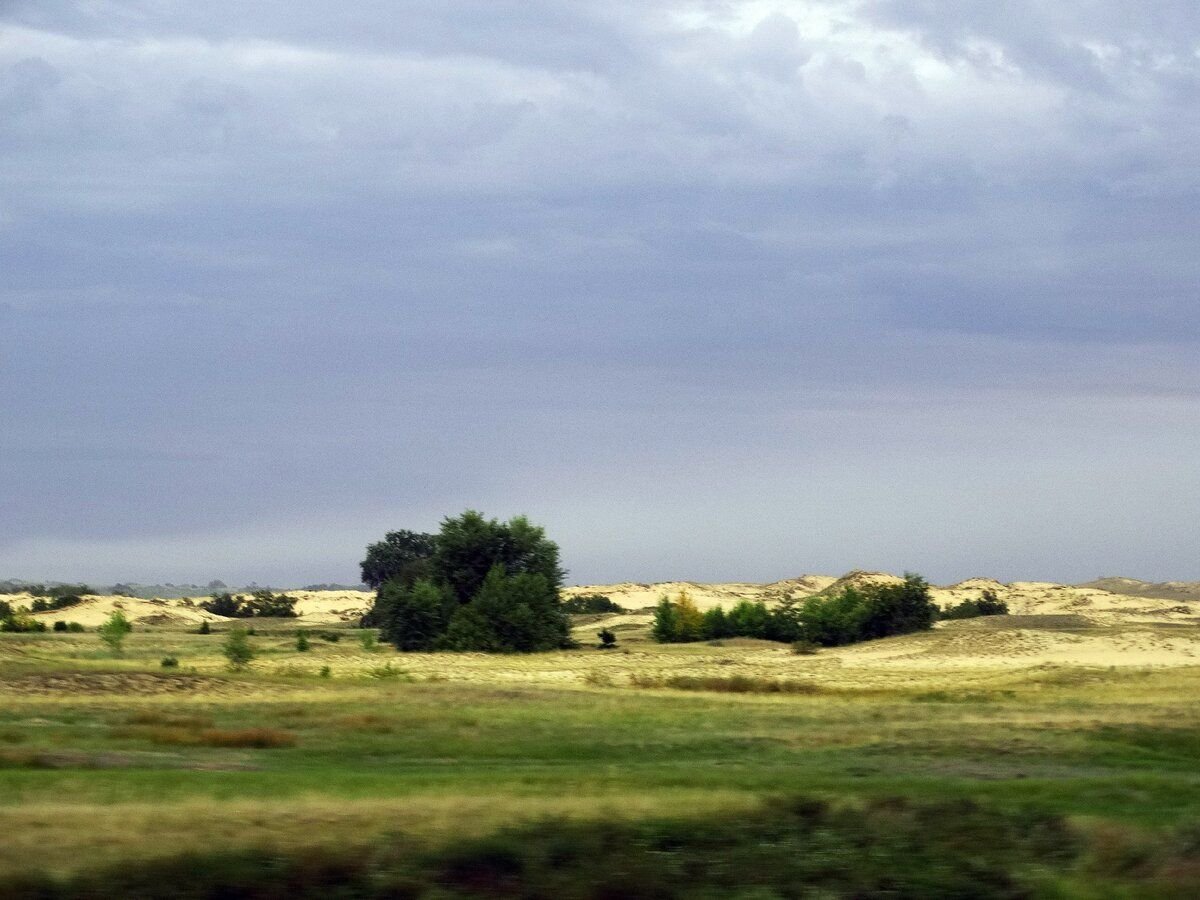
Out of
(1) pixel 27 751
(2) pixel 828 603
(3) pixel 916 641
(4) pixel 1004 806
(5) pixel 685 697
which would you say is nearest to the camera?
(4) pixel 1004 806

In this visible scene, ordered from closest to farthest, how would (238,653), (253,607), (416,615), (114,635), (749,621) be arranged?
(238,653)
(114,635)
(416,615)
(749,621)
(253,607)

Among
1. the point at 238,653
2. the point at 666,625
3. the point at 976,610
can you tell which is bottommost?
the point at 238,653

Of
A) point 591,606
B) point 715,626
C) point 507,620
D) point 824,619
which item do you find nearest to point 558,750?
point 507,620

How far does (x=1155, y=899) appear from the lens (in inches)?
571

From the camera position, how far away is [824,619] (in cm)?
8062

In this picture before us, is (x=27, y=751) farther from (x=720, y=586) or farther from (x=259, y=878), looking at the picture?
(x=720, y=586)

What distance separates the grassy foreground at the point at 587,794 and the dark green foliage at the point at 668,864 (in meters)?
0.03

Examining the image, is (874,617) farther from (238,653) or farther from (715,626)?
(238,653)

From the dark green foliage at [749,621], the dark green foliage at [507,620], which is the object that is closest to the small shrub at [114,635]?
the dark green foliage at [507,620]

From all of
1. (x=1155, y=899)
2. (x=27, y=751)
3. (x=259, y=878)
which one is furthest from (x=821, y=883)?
(x=27, y=751)

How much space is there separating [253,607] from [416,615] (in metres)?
61.9

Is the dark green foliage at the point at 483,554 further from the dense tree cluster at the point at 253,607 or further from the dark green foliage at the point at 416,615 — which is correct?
the dense tree cluster at the point at 253,607

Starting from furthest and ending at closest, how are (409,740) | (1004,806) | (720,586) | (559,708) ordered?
(720,586)
(559,708)
(409,740)
(1004,806)

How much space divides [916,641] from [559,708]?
38193 millimetres
